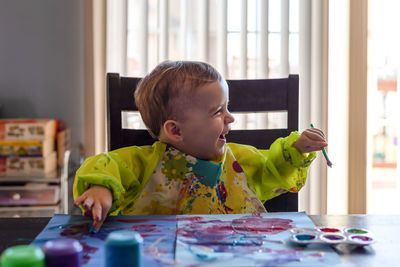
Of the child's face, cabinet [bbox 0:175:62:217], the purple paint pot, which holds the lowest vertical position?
cabinet [bbox 0:175:62:217]

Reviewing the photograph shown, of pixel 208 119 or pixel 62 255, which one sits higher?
pixel 208 119

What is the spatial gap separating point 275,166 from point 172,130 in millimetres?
275

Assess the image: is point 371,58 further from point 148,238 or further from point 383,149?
point 383,149

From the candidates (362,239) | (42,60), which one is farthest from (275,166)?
(42,60)

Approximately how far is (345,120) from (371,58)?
1.09ft

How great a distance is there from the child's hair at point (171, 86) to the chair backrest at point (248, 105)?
0.13 meters

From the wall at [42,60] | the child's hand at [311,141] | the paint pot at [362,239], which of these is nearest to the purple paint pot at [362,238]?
the paint pot at [362,239]

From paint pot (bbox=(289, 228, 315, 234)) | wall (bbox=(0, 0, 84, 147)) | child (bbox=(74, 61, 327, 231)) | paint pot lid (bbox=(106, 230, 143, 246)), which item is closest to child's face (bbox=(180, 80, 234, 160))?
child (bbox=(74, 61, 327, 231))

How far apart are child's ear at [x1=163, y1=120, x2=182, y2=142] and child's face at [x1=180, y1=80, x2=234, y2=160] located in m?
0.01

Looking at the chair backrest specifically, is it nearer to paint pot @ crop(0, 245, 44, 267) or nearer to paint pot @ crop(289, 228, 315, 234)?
paint pot @ crop(289, 228, 315, 234)

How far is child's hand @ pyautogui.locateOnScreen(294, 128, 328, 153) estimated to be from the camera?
3.63ft

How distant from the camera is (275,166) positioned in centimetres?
122

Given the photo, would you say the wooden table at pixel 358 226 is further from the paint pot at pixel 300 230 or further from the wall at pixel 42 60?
the wall at pixel 42 60

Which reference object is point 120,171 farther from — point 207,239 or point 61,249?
point 61,249
